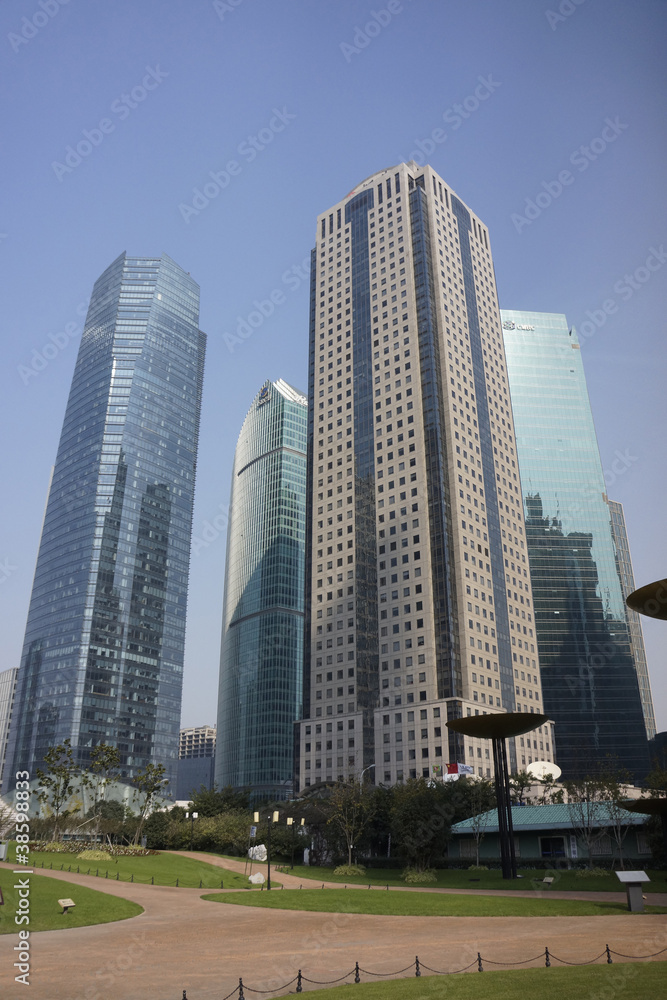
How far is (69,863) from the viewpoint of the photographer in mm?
65625

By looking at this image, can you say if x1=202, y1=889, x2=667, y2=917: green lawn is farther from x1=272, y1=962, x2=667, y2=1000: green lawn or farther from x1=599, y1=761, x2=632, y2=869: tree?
x1=599, y1=761, x2=632, y2=869: tree

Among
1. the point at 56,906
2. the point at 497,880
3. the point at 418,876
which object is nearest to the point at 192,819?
the point at 418,876

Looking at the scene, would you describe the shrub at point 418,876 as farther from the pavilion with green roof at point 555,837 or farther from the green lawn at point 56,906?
the green lawn at point 56,906

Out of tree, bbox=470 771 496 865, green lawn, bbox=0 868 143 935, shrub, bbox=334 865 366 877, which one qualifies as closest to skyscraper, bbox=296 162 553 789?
tree, bbox=470 771 496 865

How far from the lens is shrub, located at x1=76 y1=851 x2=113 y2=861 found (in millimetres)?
68500

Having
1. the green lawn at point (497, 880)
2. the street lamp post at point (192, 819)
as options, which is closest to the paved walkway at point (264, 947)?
the green lawn at point (497, 880)

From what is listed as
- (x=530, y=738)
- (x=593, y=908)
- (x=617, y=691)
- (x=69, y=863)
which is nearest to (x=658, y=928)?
(x=593, y=908)

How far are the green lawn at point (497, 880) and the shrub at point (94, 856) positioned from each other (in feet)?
57.1

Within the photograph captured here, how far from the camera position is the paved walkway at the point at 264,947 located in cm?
2327

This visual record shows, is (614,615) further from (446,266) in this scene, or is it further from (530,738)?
(446,266)

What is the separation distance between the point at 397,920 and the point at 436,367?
12086 cm

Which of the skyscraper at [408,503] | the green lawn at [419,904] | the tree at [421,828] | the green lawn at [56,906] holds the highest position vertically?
the skyscraper at [408,503]

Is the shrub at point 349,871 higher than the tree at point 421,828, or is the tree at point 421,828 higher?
the tree at point 421,828

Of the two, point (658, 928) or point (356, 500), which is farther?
point (356, 500)
